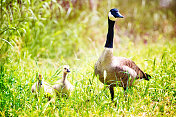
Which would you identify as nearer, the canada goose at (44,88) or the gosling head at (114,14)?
the canada goose at (44,88)

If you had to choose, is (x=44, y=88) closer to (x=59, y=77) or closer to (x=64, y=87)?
(x=64, y=87)

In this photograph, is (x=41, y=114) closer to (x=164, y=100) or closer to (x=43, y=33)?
(x=164, y=100)

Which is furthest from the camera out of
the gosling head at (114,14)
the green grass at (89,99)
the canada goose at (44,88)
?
the gosling head at (114,14)

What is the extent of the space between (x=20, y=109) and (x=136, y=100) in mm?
1799

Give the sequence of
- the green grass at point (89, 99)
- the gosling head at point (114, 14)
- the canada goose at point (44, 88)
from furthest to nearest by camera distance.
Answer: the gosling head at point (114, 14), the canada goose at point (44, 88), the green grass at point (89, 99)

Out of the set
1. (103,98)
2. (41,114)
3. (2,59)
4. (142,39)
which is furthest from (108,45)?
(142,39)

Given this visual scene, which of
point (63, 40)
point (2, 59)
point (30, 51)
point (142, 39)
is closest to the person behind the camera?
point (2, 59)

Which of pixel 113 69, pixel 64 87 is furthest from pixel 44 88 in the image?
pixel 113 69

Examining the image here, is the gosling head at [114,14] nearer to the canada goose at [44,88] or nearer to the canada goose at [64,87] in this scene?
the canada goose at [64,87]

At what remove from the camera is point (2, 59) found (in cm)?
434

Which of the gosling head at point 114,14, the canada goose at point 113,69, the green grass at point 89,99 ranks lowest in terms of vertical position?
the green grass at point 89,99

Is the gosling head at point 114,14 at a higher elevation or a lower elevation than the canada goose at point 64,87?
higher

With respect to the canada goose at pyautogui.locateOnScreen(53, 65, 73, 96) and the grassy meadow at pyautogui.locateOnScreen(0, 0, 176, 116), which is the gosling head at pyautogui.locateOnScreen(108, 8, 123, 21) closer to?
the grassy meadow at pyautogui.locateOnScreen(0, 0, 176, 116)

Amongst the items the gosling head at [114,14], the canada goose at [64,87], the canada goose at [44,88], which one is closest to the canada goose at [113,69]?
the gosling head at [114,14]
